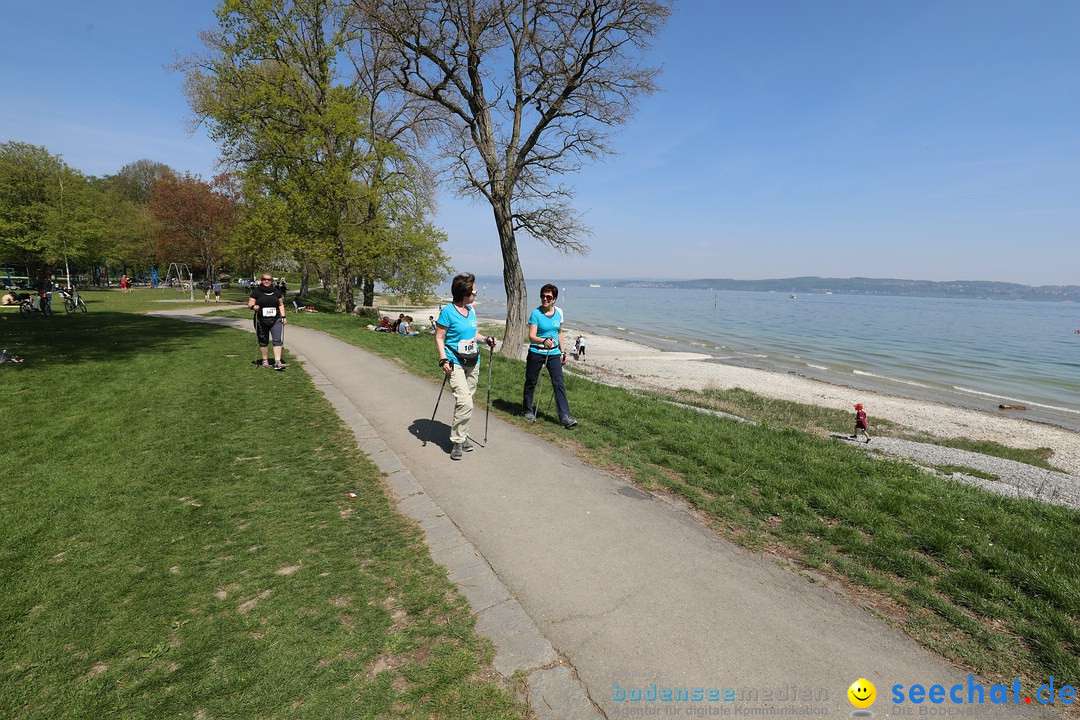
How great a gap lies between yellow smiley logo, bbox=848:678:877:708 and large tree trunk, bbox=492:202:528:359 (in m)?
14.3

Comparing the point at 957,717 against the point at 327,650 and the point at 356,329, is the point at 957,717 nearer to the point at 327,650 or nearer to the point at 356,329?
the point at 327,650

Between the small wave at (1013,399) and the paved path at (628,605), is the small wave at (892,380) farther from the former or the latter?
the paved path at (628,605)

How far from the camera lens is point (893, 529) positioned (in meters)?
4.19

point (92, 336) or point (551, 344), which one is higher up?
point (551, 344)

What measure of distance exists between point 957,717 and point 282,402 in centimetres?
889

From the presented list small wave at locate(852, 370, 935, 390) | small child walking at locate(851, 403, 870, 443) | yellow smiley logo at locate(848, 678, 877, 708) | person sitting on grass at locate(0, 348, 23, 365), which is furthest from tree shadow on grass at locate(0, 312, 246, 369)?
small wave at locate(852, 370, 935, 390)

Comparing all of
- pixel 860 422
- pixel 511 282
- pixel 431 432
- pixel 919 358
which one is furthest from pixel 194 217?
pixel 919 358

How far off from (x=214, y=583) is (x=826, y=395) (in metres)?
22.3

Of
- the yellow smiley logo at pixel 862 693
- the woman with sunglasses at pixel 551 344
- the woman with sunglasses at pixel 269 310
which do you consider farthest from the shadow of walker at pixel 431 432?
the woman with sunglasses at pixel 269 310

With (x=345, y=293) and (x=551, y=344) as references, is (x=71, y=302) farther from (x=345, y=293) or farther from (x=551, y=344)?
(x=551, y=344)

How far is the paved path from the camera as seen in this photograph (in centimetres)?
262

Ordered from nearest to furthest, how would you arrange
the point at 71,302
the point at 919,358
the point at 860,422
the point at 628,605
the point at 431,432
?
the point at 628,605
the point at 431,432
the point at 860,422
the point at 71,302
the point at 919,358

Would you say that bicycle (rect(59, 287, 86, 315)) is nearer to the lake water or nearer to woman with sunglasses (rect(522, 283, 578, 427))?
woman with sunglasses (rect(522, 283, 578, 427))

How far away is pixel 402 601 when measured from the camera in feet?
10.5
